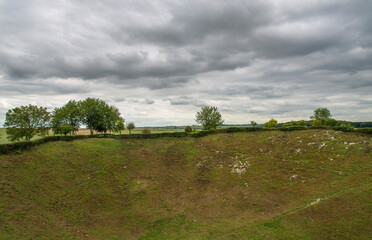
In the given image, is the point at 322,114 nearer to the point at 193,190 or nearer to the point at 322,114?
the point at 322,114

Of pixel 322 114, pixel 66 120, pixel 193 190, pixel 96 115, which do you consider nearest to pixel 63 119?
pixel 66 120

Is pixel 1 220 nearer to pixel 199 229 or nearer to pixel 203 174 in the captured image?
pixel 199 229

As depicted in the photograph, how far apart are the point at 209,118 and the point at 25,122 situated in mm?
62058

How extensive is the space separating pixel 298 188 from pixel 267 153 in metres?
10.3

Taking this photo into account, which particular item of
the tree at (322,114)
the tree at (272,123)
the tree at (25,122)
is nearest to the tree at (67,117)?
the tree at (25,122)

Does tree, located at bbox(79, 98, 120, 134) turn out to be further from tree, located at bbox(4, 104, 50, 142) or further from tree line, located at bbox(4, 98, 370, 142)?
tree, located at bbox(4, 104, 50, 142)

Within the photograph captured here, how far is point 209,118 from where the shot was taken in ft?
271

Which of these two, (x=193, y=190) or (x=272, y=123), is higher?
(x=272, y=123)

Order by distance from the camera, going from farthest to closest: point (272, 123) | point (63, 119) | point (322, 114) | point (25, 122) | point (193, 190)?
point (322, 114)
point (272, 123)
point (63, 119)
point (25, 122)
point (193, 190)

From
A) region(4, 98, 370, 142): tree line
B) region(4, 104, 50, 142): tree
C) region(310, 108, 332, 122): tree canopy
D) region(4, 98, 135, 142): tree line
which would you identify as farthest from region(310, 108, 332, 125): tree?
region(4, 104, 50, 142): tree

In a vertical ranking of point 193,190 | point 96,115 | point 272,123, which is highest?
point 96,115

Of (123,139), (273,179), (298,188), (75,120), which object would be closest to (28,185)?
(123,139)

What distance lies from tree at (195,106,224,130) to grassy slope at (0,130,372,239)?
42.9 metres

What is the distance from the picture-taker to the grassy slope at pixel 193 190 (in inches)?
747
